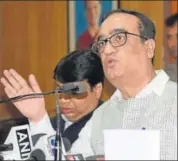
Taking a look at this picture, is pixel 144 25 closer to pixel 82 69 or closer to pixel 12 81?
pixel 82 69

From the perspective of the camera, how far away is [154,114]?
737 mm

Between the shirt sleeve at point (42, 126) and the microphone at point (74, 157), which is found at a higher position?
the shirt sleeve at point (42, 126)

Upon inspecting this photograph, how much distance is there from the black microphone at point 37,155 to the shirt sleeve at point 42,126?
4 centimetres

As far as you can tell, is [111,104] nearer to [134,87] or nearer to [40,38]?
[134,87]

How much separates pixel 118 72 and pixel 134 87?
4 centimetres

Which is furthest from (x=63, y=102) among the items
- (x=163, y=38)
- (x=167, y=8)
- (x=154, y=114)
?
(x=167, y=8)

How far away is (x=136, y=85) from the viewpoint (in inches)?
29.5

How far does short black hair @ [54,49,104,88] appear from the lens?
856 mm

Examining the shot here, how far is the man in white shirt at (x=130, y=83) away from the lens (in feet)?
2.41

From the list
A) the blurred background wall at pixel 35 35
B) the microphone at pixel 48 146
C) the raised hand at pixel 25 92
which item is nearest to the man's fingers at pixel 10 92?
the raised hand at pixel 25 92

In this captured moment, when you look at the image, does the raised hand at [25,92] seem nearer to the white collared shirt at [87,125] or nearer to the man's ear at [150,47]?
the white collared shirt at [87,125]

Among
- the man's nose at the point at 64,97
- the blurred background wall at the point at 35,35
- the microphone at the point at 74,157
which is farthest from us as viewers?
the blurred background wall at the point at 35,35

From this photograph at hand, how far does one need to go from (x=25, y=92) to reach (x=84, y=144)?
15 centimetres

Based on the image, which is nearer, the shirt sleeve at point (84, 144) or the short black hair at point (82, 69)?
the shirt sleeve at point (84, 144)
